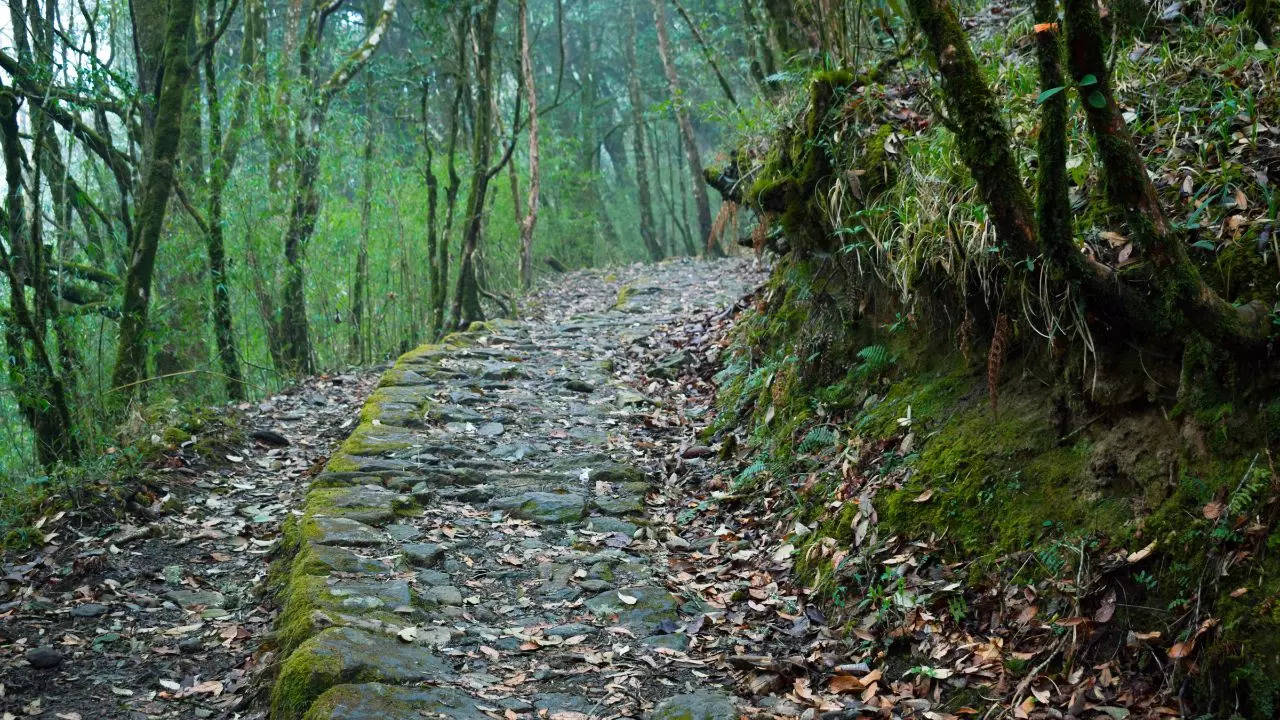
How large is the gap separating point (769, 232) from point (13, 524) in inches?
173

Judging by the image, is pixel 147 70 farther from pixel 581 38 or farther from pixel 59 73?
pixel 581 38

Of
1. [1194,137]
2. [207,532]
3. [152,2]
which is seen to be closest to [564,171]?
[152,2]

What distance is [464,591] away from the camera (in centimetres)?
365

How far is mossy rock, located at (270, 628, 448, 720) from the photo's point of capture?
264 centimetres

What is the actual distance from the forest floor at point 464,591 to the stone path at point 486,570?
0.5 inches

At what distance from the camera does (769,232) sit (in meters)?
5.52

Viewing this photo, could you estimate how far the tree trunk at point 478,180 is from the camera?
959 centimetres

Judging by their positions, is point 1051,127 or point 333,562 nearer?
point 1051,127

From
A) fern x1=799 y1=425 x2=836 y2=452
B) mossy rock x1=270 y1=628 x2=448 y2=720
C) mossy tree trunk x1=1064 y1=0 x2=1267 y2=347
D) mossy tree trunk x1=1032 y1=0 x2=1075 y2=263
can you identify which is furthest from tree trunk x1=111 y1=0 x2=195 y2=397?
mossy tree trunk x1=1064 y1=0 x2=1267 y2=347

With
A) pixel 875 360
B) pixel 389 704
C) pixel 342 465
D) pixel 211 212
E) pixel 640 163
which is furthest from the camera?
pixel 640 163

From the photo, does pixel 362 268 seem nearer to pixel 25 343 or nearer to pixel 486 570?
pixel 25 343

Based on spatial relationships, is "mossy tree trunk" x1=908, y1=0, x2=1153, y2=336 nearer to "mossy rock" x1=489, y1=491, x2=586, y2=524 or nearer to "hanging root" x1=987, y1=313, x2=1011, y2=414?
"hanging root" x1=987, y1=313, x2=1011, y2=414

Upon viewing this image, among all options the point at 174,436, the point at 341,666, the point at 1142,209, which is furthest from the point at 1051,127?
the point at 174,436

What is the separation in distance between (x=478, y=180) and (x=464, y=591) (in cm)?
687
